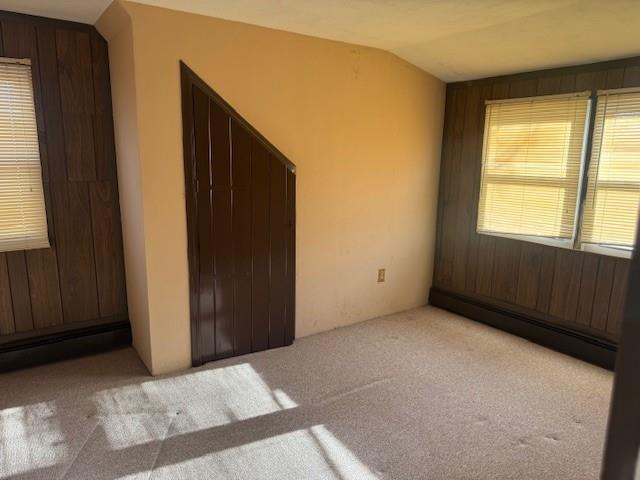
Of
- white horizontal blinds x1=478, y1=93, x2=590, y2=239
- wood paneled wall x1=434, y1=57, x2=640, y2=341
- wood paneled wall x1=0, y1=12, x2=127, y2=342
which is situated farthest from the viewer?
white horizontal blinds x1=478, y1=93, x2=590, y2=239

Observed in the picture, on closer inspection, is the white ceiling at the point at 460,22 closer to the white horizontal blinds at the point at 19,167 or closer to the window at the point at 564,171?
the window at the point at 564,171

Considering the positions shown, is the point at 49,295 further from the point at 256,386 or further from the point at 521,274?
the point at 521,274

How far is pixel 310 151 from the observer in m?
3.14

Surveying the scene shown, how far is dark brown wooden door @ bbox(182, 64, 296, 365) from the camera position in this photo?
265 centimetres

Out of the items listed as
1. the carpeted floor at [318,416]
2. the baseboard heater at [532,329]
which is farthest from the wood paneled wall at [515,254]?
the carpeted floor at [318,416]

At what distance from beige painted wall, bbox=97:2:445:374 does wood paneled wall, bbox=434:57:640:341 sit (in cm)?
17

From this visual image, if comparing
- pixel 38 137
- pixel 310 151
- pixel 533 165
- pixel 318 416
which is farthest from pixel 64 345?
pixel 533 165

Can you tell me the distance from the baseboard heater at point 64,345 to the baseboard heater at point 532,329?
8.72ft

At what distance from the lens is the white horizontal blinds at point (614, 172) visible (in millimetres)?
2719

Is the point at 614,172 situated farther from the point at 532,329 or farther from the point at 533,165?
the point at 532,329

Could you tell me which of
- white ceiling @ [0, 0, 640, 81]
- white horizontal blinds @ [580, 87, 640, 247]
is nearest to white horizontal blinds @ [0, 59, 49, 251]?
white ceiling @ [0, 0, 640, 81]

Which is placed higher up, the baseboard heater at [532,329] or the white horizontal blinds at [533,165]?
the white horizontal blinds at [533,165]

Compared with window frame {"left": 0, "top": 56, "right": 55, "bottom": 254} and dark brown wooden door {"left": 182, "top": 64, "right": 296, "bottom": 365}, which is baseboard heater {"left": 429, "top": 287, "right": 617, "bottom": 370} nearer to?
dark brown wooden door {"left": 182, "top": 64, "right": 296, "bottom": 365}

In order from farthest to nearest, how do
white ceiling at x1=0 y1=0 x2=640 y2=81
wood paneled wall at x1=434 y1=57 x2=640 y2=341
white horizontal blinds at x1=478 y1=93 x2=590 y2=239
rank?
white horizontal blinds at x1=478 y1=93 x2=590 y2=239 < wood paneled wall at x1=434 y1=57 x2=640 y2=341 < white ceiling at x1=0 y1=0 x2=640 y2=81
